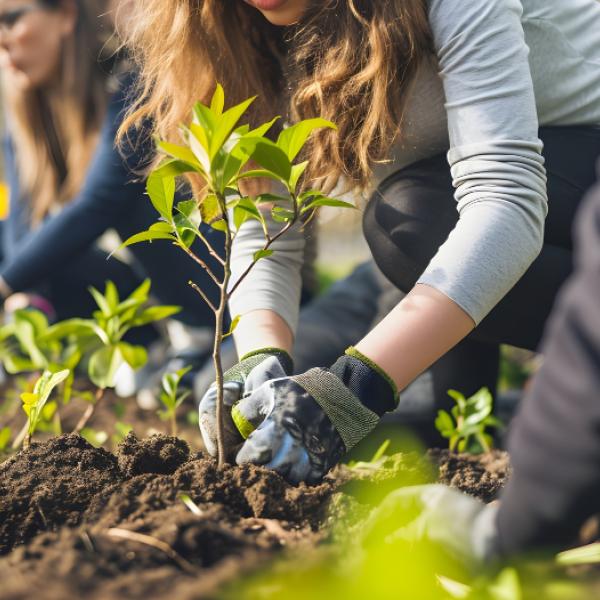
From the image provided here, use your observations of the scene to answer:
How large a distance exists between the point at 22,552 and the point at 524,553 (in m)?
0.56

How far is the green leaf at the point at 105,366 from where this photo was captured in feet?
5.85

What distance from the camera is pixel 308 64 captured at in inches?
64.9

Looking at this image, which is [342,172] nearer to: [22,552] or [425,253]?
[425,253]

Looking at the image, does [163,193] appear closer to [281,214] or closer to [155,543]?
[281,214]

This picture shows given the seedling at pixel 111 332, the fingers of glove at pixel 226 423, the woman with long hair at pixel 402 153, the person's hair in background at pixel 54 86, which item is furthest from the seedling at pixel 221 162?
the person's hair in background at pixel 54 86

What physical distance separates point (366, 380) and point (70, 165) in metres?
2.18

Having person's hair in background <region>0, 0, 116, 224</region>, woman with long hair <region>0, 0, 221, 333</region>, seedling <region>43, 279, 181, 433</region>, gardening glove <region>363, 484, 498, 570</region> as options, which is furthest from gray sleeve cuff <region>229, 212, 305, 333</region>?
person's hair in background <region>0, 0, 116, 224</region>

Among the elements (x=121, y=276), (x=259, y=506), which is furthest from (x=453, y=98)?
(x=121, y=276)

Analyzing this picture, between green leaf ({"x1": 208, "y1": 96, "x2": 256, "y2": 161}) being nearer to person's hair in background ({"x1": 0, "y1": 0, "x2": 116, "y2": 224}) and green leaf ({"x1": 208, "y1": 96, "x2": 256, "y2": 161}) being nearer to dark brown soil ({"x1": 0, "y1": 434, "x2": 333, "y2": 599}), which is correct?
dark brown soil ({"x1": 0, "y1": 434, "x2": 333, "y2": 599})

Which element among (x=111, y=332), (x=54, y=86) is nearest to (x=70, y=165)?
(x=54, y=86)

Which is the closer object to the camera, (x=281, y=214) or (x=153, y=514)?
(x=153, y=514)

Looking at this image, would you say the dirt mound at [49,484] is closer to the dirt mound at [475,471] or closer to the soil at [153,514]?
the soil at [153,514]

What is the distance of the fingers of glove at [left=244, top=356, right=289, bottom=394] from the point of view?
4.62ft

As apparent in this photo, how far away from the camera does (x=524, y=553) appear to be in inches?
35.8
